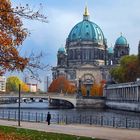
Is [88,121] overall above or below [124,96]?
below

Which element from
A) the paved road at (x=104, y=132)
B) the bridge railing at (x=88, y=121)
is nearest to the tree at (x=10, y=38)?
the paved road at (x=104, y=132)

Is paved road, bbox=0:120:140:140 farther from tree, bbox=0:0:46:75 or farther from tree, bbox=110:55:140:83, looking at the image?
tree, bbox=110:55:140:83

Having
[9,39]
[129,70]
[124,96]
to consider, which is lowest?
[124,96]

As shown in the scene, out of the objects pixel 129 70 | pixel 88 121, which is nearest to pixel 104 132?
pixel 88 121

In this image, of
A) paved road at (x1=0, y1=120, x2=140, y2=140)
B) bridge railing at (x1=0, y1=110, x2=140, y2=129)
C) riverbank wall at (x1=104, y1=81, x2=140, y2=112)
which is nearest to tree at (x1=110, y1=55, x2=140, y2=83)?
riverbank wall at (x1=104, y1=81, x2=140, y2=112)

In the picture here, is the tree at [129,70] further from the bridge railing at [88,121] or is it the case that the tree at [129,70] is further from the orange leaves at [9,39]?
the orange leaves at [9,39]

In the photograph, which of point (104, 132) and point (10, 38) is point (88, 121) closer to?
point (104, 132)

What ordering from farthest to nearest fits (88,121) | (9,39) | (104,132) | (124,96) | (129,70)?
(129,70), (124,96), (88,121), (104,132), (9,39)

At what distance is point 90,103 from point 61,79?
49.9 meters

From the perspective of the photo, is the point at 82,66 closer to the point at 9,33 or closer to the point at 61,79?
the point at 61,79

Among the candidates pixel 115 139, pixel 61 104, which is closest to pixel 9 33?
pixel 115 139

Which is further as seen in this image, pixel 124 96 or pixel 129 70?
pixel 129 70

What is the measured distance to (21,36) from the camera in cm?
1513

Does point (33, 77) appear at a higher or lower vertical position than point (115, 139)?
higher
